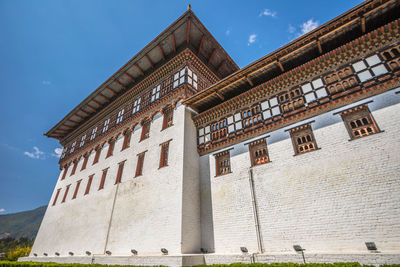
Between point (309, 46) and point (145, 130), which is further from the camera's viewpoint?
point (145, 130)

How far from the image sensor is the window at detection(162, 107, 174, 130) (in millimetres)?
15564

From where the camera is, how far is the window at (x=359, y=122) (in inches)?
341

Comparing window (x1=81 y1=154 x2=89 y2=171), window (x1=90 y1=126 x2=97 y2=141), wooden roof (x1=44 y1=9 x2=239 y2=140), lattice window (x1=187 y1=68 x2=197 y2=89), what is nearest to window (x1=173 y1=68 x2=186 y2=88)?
lattice window (x1=187 y1=68 x2=197 y2=89)

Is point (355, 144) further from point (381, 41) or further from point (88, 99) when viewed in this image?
point (88, 99)

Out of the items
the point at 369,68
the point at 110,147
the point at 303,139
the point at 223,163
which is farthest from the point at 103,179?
the point at 369,68

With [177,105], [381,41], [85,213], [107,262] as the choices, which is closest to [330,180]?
[381,41]

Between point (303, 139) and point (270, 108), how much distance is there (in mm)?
2553

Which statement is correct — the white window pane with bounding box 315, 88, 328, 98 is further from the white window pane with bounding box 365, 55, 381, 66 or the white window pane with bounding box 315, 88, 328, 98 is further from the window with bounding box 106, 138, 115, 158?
the window with bounding box 106, 138, 115, 158

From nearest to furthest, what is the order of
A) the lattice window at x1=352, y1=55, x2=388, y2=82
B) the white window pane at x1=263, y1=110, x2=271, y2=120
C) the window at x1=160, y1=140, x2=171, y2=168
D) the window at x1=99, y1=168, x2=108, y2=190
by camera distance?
1. the lattice window at x1=352, y1=55, x2=388, y2=82
2. the white window pane at x1=263, y1=110, x2=271, y2=120
3. the window at x1=160, y1=140, x2=171, y2=168
4. the window at x1=99, y1=168, x2=108, y2=190

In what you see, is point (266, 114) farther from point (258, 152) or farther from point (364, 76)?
point (364, 76)

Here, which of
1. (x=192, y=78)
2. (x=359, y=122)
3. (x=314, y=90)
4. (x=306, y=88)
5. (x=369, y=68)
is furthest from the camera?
(x=192, y=78)

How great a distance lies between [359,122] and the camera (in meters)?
9.02

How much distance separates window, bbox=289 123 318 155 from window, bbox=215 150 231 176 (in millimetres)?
3990

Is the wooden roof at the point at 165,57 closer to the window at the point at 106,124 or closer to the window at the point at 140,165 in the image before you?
the window at the point at 106,124
